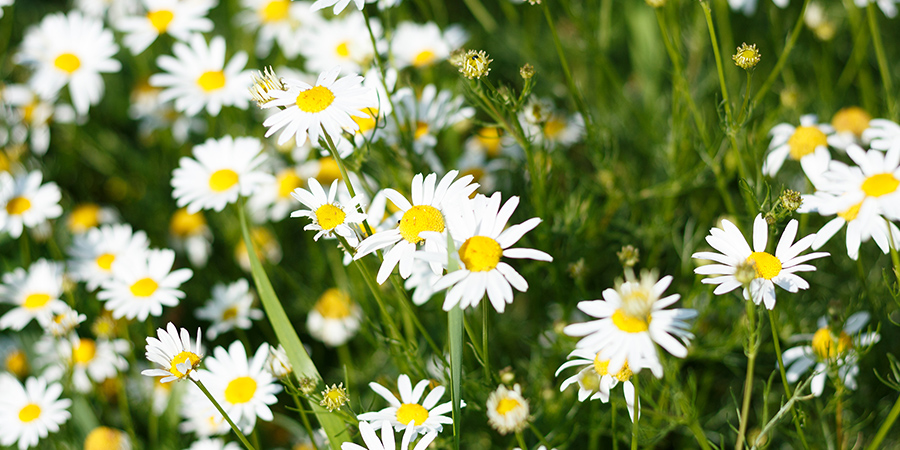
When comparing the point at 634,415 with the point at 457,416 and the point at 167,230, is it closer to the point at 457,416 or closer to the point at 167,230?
the point at 457,416

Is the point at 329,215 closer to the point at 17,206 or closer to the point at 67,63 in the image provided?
the point at 17,206

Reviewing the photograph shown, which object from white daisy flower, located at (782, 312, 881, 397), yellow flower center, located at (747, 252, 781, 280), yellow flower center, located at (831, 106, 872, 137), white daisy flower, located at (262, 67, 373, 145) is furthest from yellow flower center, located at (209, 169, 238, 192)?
yellow flower center, located at (831, 106, 872, 137)

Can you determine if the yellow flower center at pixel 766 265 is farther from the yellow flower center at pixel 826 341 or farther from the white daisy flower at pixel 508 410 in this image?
the white daisy flower at pixel 508 410

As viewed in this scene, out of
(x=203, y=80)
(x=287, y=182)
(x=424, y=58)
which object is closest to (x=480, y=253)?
(x=287, y=182)

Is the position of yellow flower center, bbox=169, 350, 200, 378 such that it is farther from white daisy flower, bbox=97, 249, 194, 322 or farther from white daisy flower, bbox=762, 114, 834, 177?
white daisy flower, bbox=762, 114, 834, 177

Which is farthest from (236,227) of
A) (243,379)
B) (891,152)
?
(891,152)

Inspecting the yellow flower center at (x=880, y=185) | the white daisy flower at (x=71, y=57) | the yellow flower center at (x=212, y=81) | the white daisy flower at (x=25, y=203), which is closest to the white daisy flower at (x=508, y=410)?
the yellow flower center at (x=880, y=185)
